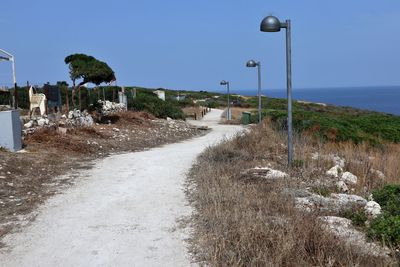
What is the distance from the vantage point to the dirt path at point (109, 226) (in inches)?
234

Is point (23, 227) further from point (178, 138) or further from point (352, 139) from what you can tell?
point (352, 139)

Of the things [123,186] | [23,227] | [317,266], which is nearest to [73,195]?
[123,186]

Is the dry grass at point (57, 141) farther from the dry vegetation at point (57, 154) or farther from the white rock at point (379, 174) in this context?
the white rock at point (379, 174)

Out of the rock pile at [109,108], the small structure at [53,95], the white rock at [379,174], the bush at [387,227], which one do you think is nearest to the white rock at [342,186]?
the bush at [387,227]

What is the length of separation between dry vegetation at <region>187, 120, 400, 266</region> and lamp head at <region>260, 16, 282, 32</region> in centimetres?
293

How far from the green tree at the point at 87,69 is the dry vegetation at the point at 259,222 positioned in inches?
430

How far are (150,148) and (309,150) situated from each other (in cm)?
623

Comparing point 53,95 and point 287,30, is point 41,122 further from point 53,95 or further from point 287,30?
point 287,30

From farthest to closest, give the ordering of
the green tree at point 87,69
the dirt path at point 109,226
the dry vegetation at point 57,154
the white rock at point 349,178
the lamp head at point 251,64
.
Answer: the lamp head at point 251,64, the green tree at point 87,69, the white rock at point 349,178, the dry vegetation at point 57,154, the dirt path at point 109,226

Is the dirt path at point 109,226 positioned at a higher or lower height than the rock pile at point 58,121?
lower

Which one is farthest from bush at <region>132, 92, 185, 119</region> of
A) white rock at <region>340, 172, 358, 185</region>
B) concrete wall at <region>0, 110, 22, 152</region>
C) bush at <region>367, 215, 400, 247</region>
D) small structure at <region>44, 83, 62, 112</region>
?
bush at <region>367, 215, 400, 247</region>

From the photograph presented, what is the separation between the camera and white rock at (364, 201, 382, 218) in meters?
7.45

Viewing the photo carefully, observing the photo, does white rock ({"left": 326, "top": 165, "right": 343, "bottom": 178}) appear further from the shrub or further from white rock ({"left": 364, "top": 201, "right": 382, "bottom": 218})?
the shrub

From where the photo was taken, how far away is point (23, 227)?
287 inches
